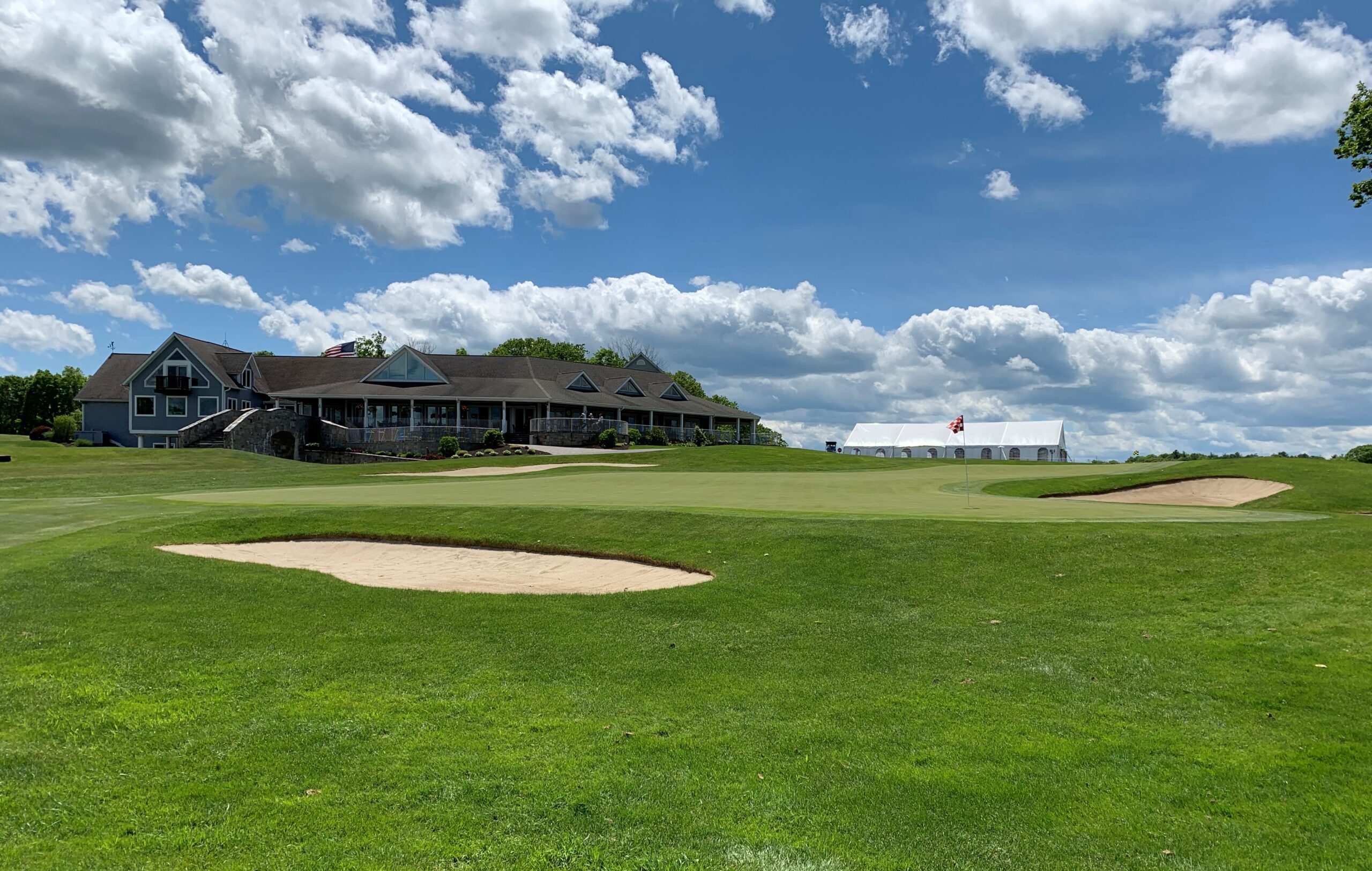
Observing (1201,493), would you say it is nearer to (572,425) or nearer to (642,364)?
(572,425)

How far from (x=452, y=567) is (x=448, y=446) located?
126ft

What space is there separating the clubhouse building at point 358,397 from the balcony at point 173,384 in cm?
7

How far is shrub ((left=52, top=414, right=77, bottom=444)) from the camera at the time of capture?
59688mm

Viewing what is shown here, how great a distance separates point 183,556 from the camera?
13.4m

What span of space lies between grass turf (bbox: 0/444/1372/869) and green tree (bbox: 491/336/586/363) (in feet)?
302

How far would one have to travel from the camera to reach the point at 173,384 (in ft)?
195

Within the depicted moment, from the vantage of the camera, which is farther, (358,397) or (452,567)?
(358,397)

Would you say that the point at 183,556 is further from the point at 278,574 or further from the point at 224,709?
the point at 224,709

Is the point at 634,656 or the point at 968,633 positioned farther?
the point at 968,633

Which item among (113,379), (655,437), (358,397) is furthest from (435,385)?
(113,379)

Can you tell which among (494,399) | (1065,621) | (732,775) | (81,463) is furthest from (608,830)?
(494,399)

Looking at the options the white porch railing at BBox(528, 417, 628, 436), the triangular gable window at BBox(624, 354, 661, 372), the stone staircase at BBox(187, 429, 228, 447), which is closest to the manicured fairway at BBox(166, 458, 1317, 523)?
the white porch railing at BBox(528, 417, 628, 436)

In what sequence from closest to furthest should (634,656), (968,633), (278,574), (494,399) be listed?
(634,656) → (968,633) → (278,574) → (494,399)

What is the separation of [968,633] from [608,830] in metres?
5.89
